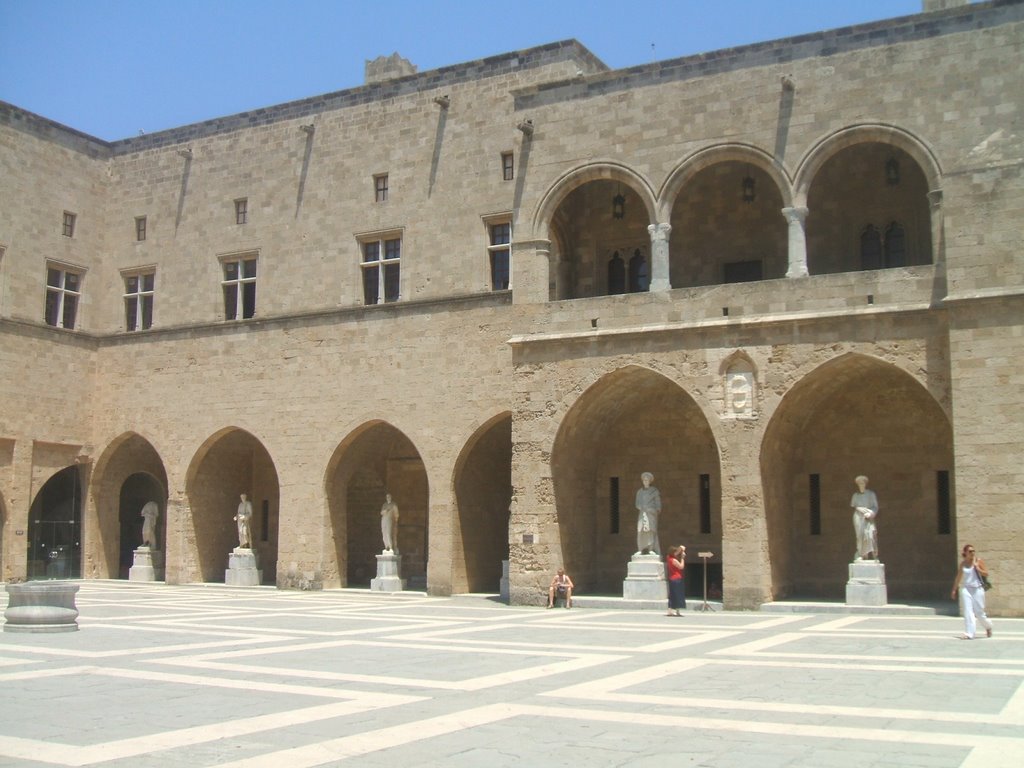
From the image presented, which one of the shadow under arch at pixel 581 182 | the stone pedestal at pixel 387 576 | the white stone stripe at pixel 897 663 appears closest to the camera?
the white stone stripe at pixel 897 663

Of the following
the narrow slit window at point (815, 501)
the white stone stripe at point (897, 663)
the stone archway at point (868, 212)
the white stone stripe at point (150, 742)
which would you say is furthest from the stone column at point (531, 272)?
the white stone stripe at point (150, 742)

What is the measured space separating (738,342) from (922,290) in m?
3.15

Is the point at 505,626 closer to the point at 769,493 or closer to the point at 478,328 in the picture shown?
the point at 769,493

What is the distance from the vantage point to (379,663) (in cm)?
1205

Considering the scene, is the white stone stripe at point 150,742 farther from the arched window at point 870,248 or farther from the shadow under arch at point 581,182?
the arched window at point 870,248

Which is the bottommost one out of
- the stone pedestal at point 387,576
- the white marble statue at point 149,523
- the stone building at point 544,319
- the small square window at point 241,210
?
the stone pedestal at point 387,576

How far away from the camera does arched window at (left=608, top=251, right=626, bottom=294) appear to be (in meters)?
24.2

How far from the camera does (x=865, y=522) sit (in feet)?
61.3

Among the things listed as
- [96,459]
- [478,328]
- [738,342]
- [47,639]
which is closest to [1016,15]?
[738,342]

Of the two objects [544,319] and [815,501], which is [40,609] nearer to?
[544,319]

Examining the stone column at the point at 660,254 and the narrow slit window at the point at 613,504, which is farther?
the narrow slit window at the point at 613,504

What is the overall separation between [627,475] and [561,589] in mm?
3514

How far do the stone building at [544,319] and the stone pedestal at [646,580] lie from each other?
1.27 meters

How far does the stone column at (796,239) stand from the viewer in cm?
1955
